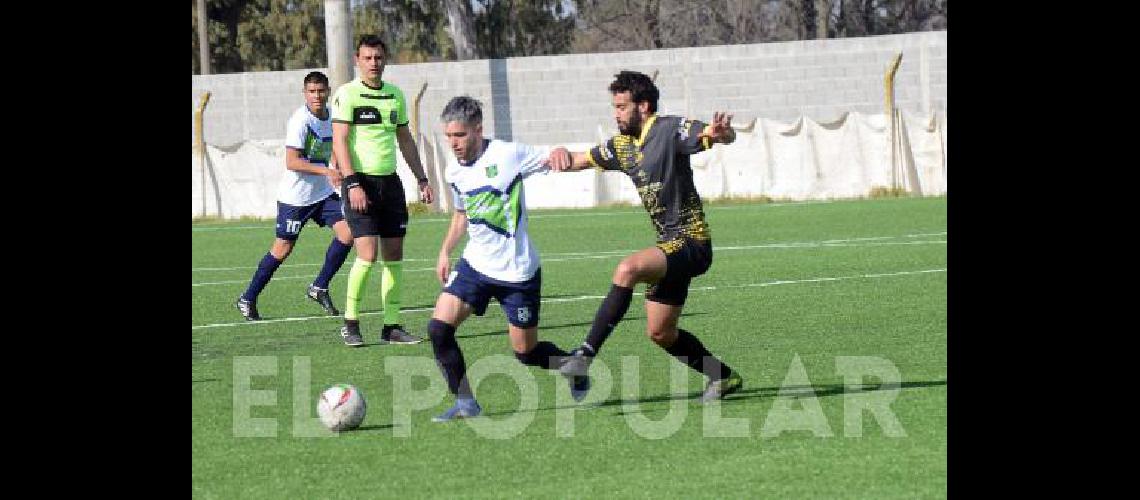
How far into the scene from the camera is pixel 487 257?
9.66 metres

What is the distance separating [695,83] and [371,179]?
84.8 ft

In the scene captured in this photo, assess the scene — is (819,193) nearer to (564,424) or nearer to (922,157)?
(922,157)

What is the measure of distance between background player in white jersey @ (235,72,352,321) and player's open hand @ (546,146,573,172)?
4.78m

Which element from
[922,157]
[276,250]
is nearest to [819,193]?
[922,157]

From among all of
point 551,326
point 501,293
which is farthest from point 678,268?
point 551,326

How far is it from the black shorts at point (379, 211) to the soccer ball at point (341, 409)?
3.80m

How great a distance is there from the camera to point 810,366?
437 inches

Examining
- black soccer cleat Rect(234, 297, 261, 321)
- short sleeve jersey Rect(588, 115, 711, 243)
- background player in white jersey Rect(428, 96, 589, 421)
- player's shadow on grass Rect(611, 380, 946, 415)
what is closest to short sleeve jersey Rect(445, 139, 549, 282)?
background player in white jersey Rect(428, 96, 589, 421)

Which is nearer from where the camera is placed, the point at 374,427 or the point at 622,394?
the point at 374,427

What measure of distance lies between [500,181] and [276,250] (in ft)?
19.2

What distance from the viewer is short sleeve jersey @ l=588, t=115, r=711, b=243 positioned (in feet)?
32.3

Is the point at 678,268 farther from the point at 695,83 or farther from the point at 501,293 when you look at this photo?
the point at 695,83

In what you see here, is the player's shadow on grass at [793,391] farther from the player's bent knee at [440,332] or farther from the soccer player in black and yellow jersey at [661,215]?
the player's bent knee at [440,332]

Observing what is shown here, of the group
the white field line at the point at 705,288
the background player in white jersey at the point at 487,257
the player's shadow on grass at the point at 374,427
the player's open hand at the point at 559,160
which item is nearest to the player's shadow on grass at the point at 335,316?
the white field line at the point at 705,288
